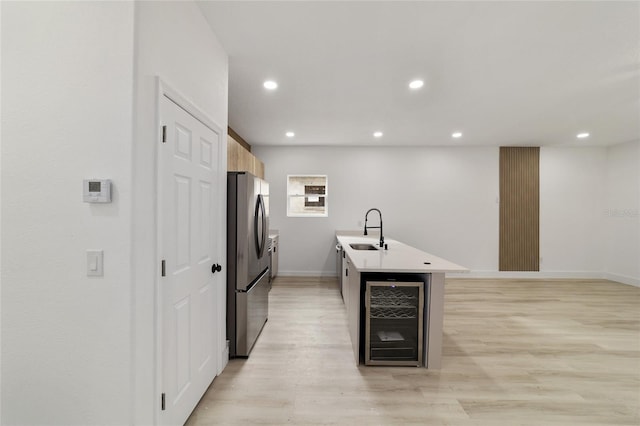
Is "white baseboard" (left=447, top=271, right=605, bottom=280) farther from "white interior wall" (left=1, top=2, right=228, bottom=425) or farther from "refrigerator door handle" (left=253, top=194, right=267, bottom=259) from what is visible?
"white interior wall" (left=1, top=2, right=228, bottom=425)

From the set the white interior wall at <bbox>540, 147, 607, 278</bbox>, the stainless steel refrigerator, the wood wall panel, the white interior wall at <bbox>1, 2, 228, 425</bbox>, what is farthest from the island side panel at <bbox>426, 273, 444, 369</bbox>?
the white interior wall at <bbox>540, 147, 607, 278</bbox>

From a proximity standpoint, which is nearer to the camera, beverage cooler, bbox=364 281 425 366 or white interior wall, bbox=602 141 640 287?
beverage cooler, bbox=364 281 425 366

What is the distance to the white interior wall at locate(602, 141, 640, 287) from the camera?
204 inches

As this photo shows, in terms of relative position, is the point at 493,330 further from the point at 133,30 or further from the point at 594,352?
the point at 133,30

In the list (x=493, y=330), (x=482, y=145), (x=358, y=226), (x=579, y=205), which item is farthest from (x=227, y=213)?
(x=579, y=205)

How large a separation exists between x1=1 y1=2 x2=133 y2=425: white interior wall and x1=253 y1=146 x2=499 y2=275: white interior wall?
4478mm

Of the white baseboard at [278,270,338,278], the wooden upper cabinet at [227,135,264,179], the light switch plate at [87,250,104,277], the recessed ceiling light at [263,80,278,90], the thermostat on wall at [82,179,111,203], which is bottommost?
the white baseboard at [278,270,338,278]

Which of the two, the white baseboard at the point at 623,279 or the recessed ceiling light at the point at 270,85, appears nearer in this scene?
the recessed ceiling light at the point at 270,85

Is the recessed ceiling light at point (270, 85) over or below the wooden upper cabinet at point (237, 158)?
over

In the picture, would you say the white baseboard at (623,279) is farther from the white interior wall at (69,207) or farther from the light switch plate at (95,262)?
the light switch plate at (95,262)

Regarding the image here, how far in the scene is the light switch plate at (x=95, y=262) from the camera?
4.09 ft

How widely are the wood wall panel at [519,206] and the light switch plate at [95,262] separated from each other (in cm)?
660

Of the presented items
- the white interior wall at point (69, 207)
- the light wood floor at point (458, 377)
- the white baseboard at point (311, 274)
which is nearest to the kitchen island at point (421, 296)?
the light wood floor at point (458, 377)

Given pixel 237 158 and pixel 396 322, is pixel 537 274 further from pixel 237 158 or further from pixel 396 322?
pixel 237 158
